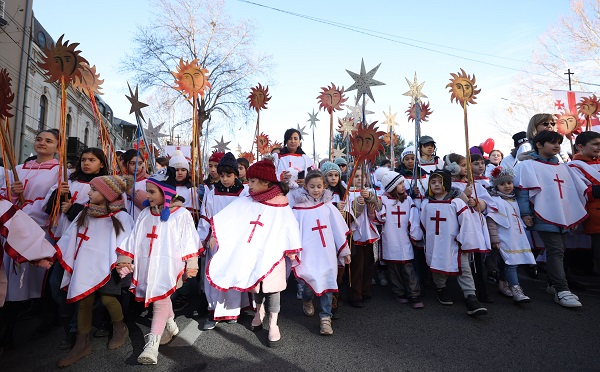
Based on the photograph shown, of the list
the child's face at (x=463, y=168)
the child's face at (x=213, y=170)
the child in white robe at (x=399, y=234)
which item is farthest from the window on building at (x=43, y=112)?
the child's face at (x=463, y=168)

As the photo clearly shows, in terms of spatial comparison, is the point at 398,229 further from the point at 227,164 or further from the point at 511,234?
the point at 227,164

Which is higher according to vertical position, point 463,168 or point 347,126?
point 347,126

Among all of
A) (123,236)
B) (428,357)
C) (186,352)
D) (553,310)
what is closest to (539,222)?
(553,310)

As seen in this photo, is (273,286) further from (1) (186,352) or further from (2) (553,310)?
(2) (553,310)

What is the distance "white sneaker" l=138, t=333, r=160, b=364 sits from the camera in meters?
3.03

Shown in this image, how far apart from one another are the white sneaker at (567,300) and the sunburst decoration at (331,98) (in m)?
4.32

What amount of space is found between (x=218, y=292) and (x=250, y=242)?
0.75 meters

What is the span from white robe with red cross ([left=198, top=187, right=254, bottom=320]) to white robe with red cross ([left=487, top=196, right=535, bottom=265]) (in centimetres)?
332

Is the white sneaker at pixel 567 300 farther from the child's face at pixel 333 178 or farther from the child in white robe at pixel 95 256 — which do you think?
the child in white robe at pixel 95 256

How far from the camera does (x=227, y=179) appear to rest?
450 centimetres

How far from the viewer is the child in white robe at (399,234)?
4.78m

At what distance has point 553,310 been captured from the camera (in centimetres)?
431

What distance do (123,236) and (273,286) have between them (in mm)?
1540

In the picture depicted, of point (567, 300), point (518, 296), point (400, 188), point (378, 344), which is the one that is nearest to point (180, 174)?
point (400, 188)
